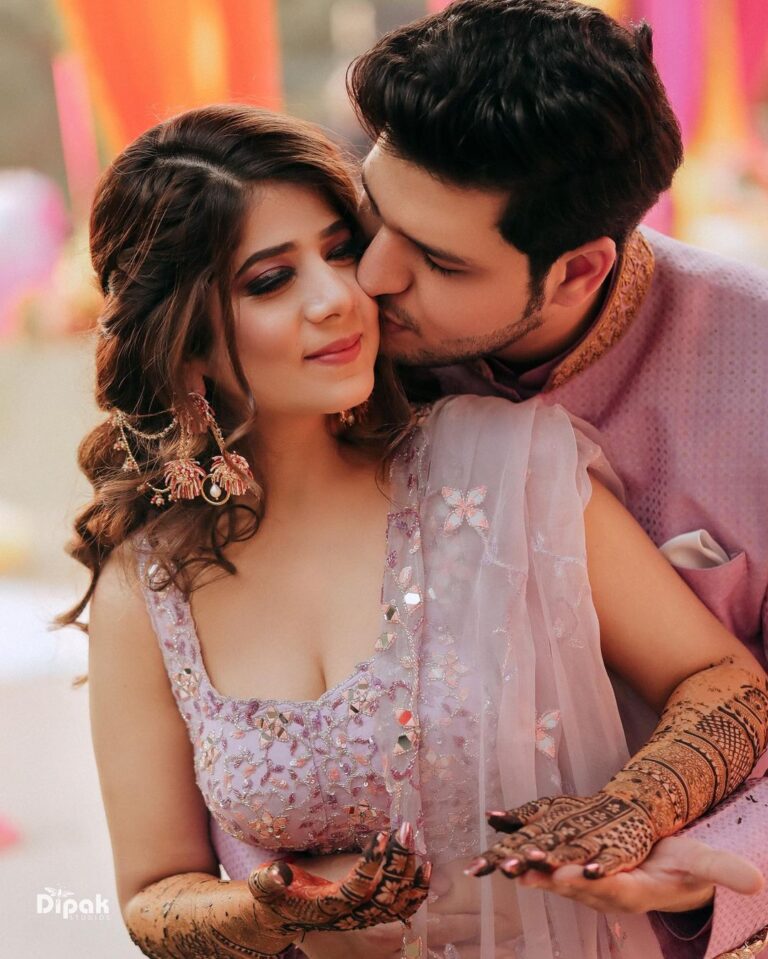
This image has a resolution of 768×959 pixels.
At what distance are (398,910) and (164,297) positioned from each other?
887mm

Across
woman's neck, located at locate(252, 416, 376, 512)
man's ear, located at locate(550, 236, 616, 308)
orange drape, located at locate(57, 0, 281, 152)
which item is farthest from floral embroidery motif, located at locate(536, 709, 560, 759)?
orange drape, located at locate(57, 0, 281, 152)

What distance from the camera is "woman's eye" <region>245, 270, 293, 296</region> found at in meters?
1.54

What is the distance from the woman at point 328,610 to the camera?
1518mm

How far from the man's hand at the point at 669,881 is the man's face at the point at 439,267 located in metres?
0.73

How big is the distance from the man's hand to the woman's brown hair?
0.71 m

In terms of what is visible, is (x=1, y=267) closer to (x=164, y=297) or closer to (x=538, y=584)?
(x=164, y=297)

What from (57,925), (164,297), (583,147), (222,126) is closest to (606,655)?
(583,147)

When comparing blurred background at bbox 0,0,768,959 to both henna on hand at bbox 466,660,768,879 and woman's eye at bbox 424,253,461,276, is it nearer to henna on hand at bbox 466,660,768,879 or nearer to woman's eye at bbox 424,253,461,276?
woman's eye at bbox 424,253,461,276

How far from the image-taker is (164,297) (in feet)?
5.29

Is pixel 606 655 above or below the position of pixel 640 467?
below

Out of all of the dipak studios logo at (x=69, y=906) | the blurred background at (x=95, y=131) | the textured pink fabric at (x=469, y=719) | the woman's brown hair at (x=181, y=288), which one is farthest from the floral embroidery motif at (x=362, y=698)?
the blurred background at (x=95, y=131)

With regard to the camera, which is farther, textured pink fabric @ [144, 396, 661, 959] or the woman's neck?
the woman's neck

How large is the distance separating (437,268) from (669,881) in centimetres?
85

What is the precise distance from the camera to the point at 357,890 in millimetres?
1289
